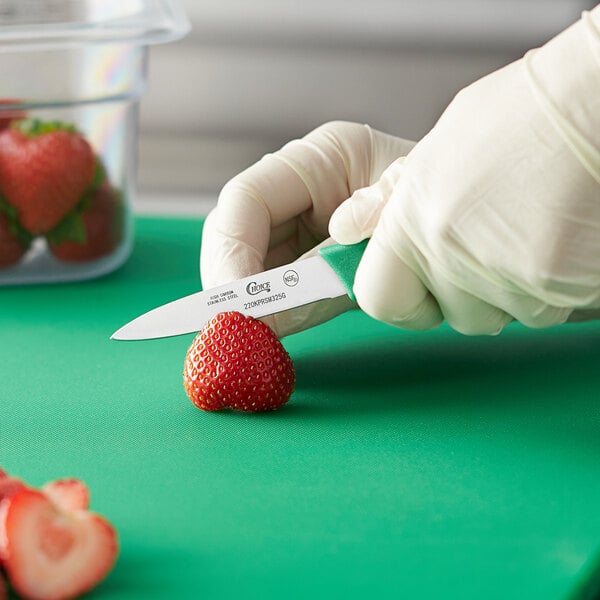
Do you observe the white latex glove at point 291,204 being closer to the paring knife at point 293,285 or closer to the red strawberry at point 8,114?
the paring knife at point 293,285

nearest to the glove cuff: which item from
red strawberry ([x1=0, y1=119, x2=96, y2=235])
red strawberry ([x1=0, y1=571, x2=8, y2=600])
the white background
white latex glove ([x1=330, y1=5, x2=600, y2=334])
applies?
white latex glove ([x1=330, y1=5, x2=600, y2=334])

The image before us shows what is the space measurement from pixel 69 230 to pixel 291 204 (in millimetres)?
316

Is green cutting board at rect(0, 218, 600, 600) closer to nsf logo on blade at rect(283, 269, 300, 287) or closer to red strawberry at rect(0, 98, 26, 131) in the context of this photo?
nsf logo on blade at rect(283, 269, 300, 287)

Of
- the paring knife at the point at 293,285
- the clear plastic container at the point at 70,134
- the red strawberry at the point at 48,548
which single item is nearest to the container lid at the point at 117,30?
the clear plastic container at the point at 70,134

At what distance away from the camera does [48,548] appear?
60 cm

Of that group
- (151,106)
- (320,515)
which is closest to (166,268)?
(151,106)

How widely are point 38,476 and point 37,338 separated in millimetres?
321

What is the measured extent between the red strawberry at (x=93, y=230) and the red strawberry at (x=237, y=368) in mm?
419

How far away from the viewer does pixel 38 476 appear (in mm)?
779

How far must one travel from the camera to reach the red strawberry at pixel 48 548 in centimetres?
60

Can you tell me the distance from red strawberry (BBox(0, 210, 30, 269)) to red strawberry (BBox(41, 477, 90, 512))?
604 mm

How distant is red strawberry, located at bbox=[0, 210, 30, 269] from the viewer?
121 cm

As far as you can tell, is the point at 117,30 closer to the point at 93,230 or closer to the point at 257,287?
the point at 93,230

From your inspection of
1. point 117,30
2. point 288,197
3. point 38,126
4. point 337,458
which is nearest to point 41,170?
point 38,126
